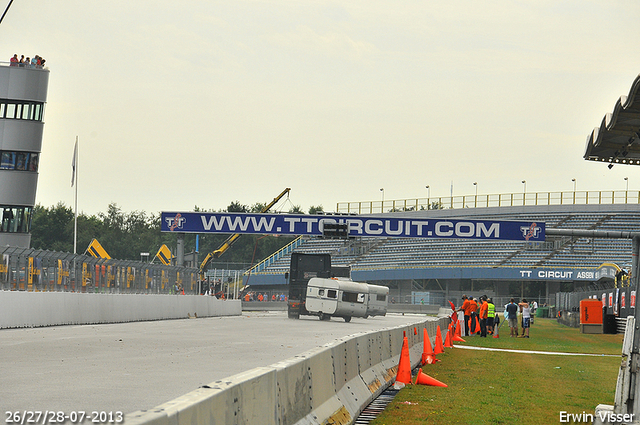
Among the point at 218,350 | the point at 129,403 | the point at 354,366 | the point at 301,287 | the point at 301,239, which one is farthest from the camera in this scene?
the point at 301,239

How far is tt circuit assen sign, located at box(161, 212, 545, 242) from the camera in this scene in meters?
51.5

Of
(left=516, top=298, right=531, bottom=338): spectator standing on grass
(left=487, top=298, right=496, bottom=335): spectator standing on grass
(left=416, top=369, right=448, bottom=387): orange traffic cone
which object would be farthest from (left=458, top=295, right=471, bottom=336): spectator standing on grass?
(left=416, top=369, right=448, bottom=387): orange traffic cone

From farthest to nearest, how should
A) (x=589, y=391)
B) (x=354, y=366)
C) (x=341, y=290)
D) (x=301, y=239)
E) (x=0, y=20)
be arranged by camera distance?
1. (x=301, y=239)
2. (x=341, y=290)
3. (x=0, y=20)
4. (x=589, y=391)
5. (x=354, y=366)

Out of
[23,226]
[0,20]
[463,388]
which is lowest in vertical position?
[463,388]

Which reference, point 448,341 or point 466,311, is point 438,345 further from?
point 466,311

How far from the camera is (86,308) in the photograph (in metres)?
28.2

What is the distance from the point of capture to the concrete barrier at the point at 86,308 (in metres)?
23.9

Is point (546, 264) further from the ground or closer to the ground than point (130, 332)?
further from the ground

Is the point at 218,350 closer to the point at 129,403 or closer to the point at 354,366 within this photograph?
the point at 354,366

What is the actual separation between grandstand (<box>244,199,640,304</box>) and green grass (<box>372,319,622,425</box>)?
51.6 m

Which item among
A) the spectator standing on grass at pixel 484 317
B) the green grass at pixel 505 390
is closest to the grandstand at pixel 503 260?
the spectator standing on grass at pixel 484 317

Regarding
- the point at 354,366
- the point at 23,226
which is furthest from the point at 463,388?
the point at 23,226

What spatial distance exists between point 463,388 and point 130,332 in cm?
1258

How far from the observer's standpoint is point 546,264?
244 feet
